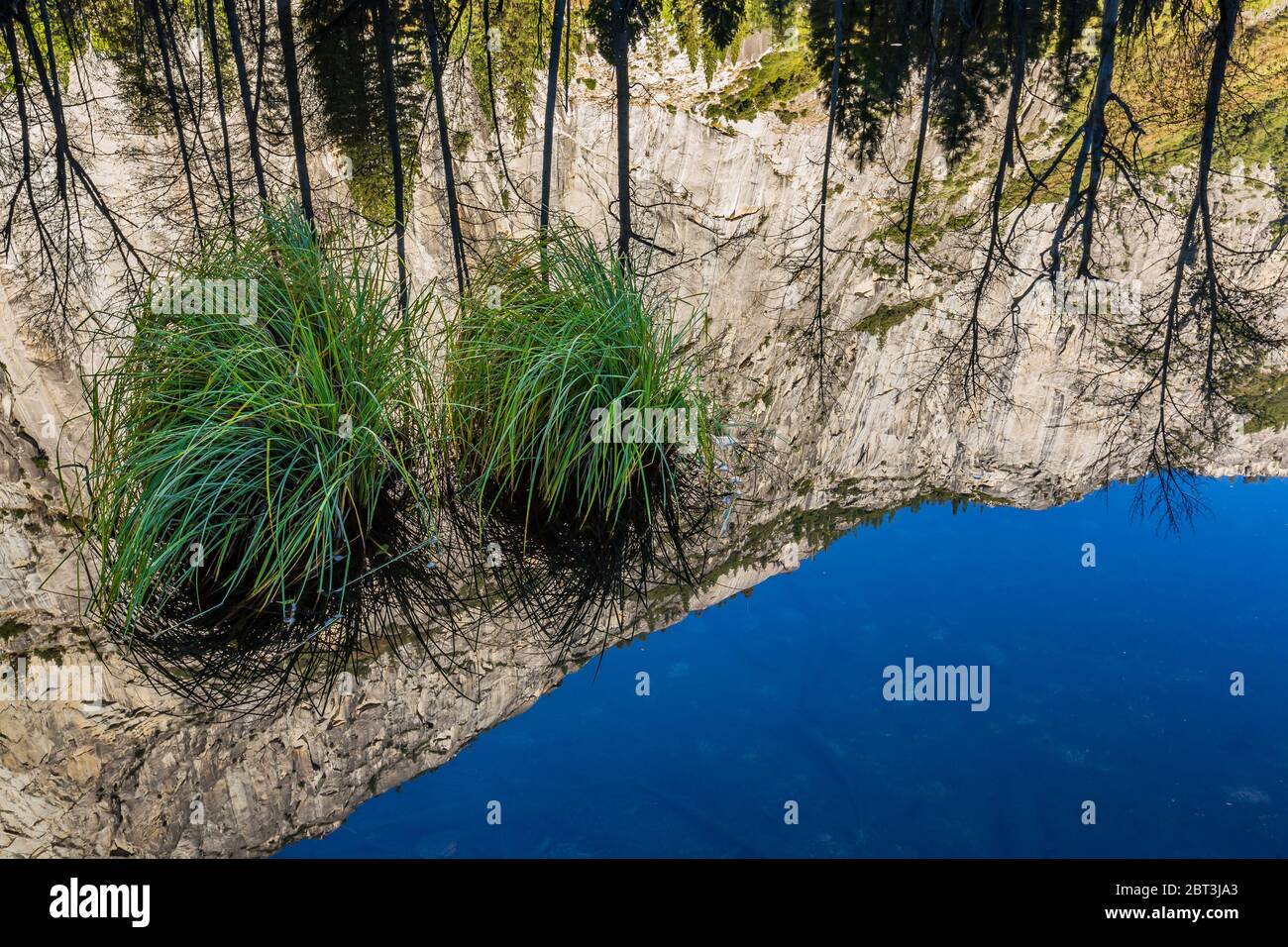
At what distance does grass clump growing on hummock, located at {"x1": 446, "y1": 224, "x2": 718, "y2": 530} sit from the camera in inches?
113

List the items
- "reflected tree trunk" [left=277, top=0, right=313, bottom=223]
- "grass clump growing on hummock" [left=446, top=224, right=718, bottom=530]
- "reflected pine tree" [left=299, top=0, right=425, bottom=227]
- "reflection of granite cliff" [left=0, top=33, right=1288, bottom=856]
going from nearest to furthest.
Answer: "reflection of granite cliff" [left=0, top=33, right=1288, bottom=856] < "grass clump growing on hummock" [left=446, top=224, right=718, bottom=530] < "reflected tree trunk" [left=277, top=0, right=313, bottom=223] < "reflected pine tree" [left=299, top=0, right=425, bottom=227]

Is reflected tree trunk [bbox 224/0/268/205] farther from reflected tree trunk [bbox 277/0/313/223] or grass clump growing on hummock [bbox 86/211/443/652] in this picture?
grass clump growing on hummock [bbox 86/211/443/652]

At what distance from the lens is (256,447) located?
260 cm

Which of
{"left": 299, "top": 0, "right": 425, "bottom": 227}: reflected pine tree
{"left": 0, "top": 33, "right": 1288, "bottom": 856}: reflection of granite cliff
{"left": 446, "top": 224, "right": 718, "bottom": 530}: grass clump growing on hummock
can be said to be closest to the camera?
{"left": 0, "top": 33, "right": 1288, "bottom": 856}: reflection of granite cliff

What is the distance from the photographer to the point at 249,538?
2559mm

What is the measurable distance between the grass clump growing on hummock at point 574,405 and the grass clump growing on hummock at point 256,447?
6.8 inches

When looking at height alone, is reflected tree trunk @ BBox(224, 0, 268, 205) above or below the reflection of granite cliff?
above

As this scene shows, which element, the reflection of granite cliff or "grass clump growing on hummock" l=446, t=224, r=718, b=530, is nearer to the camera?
the reflection of granite cliff

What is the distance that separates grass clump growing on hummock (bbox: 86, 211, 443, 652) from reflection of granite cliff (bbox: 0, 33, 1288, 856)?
263 millimetres

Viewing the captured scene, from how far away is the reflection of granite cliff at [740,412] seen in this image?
99.3 inches

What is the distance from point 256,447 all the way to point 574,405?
0.89 m

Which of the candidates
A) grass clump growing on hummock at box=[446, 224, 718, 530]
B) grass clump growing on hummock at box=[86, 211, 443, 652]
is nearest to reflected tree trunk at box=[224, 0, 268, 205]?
grass clump growing on hummock at box=[86, 211, 443, 652]

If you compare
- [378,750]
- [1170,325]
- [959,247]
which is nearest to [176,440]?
[378,750]

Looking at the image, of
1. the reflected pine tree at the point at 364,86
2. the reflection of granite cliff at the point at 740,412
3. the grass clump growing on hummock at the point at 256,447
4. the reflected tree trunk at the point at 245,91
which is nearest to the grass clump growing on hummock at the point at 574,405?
the grass clump growing on hummock at the point at 256,447
